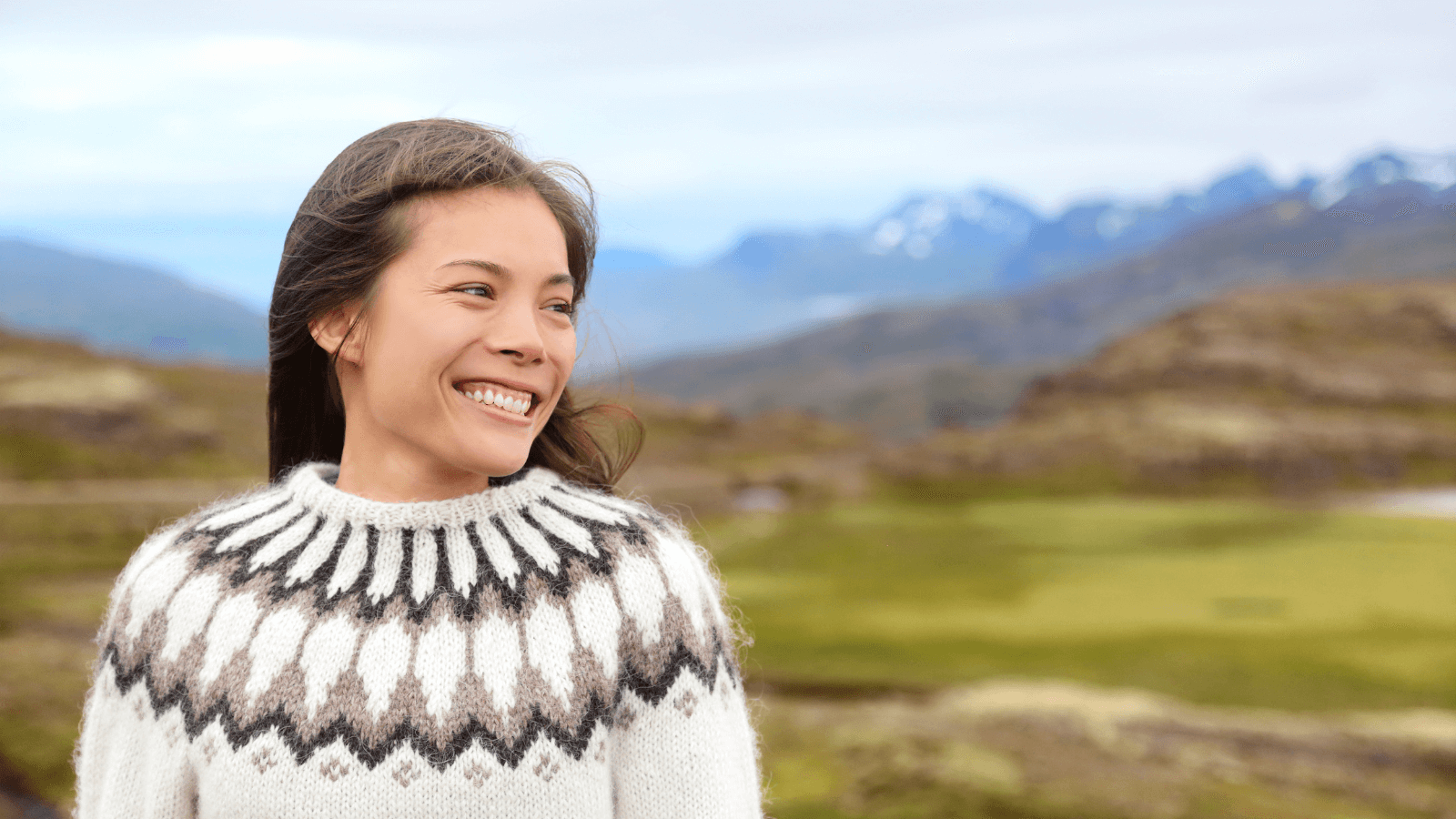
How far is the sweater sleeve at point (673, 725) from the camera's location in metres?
2.54

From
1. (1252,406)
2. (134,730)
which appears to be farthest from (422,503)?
(1252,406)

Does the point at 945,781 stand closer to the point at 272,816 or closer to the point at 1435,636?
the point at 272,816

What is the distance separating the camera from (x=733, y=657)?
110 inches

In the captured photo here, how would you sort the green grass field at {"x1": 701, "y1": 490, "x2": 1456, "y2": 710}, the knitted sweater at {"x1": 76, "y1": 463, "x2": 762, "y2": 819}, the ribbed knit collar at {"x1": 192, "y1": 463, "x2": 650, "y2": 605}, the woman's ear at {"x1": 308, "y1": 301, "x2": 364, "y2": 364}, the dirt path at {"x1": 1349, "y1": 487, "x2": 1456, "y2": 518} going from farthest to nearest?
the dirt path at {"x1": 1349, "y1": 487, "x2": 1456, "y2": 518}
the green grass field at {"x1": 701, "y1": 490, "x2": 1456, "y2": 710}
the woman's ear at {"x1": 308, "y1": 301, "x2": 364, "y2": 364}
the ribbed knit collar at {"x1": 192, "y1": 463, "x2": 650, "y2": 605}
the knitted sweater at {"x1": 76, "y1": 463, "x2": 762, "y2": 819}

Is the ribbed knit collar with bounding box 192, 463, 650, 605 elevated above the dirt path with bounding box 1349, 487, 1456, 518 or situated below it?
above

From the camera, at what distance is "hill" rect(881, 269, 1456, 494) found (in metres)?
39.3

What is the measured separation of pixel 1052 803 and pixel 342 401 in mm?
6997

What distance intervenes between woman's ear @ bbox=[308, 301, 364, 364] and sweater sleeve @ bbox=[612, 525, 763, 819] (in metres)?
0.92

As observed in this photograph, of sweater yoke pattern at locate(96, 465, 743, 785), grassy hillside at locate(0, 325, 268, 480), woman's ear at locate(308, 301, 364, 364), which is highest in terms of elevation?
woman's ear at locate(308, 301, 364, 364)

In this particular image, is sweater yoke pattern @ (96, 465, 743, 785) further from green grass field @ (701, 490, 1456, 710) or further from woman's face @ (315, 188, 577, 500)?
green grass field @ (701, 490, 1456, 710)

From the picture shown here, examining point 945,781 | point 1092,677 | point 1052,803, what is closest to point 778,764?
point 945,781

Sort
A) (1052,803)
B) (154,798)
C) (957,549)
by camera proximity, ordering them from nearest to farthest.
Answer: (154,798)
(1052,803)
(957,549)

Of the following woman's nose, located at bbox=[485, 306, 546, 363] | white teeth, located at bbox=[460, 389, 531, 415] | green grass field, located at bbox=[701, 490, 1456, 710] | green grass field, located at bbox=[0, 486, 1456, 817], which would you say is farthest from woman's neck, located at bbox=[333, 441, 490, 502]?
green grass field, located at bbox=[701, 490, 1456, 710]

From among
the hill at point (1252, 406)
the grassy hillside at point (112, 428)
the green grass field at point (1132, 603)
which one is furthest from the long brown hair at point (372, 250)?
the grassy hillside at point (112, 428)
